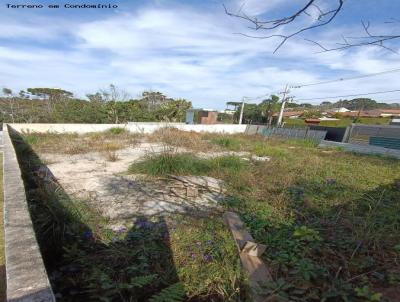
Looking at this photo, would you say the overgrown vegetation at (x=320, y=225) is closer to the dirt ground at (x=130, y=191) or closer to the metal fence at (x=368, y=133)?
the dirt ground at (x=130, y=191)

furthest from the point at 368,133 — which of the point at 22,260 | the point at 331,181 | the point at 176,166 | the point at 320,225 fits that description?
the point at 22,260

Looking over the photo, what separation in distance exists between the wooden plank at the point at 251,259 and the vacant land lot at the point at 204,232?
0.08 metres

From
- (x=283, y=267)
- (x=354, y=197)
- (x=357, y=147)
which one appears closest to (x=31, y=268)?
(x=283, y=267)

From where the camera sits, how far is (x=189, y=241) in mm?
2535

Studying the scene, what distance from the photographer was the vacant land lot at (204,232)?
5.79ft

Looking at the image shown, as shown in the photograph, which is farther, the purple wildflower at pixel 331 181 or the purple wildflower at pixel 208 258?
the purple wildflower at pixel 331 181

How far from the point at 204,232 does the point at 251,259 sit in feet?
2.59

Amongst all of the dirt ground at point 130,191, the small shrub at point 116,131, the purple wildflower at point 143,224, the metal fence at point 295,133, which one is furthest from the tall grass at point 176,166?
the metal fence at point 295,133

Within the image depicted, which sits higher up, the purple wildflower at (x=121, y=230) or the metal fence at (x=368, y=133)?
the metal fence at (x=368, y=133)

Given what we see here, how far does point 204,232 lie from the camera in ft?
8.95

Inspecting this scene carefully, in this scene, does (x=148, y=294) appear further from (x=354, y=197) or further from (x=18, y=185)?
(x=354, y=197)

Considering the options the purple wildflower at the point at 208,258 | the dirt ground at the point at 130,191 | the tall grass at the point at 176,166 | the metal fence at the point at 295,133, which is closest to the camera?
the purple wildflower at the point at 208,258

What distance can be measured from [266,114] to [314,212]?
26.1m

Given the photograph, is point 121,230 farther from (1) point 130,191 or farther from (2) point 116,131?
(2) point 116,131
